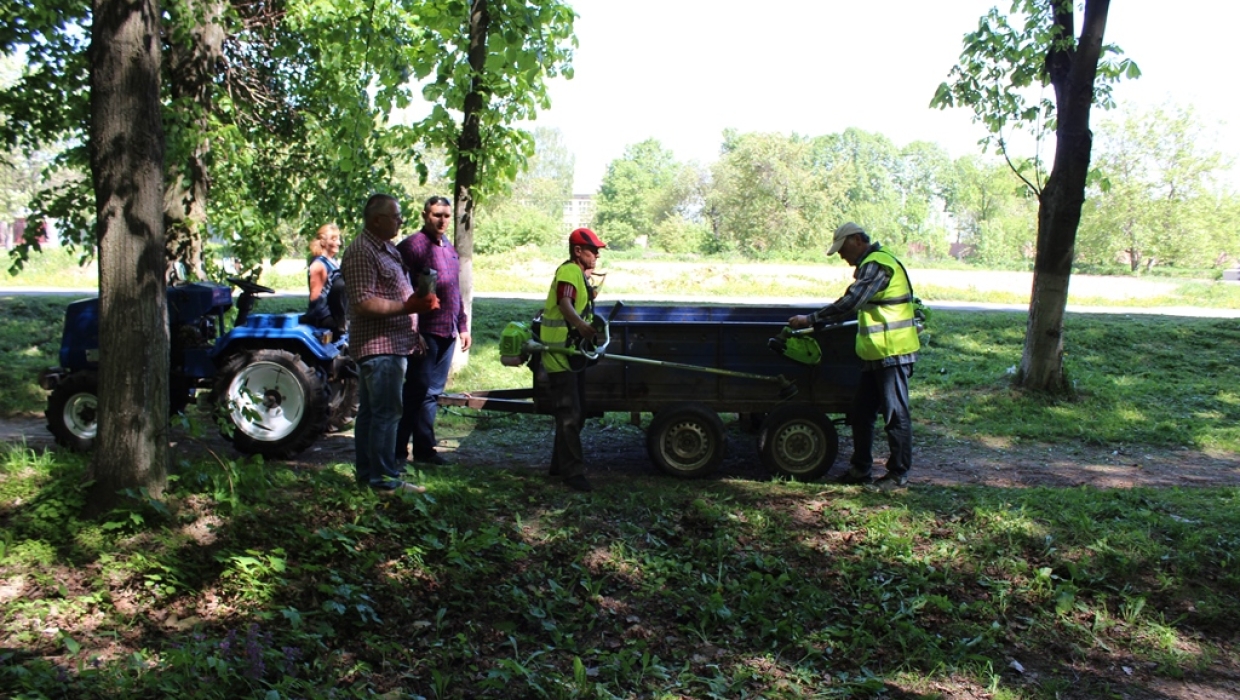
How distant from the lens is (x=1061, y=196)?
10.8m

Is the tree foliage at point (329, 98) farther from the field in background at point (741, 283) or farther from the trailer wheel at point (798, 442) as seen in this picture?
the field in background at point (741, 283)

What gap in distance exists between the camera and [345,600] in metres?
4.87

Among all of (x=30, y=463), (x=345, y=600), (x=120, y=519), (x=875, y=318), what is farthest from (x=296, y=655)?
(x=875, y=318)

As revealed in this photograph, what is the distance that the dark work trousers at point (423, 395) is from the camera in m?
7.07

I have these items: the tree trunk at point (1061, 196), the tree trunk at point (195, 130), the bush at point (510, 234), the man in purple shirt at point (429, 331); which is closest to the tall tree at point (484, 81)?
the tree trunk at point (195, 130)

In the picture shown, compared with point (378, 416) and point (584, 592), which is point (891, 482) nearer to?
point (584, 592)

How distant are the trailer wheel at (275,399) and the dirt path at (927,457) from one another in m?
0.24

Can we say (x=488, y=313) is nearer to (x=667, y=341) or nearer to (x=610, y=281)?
(x=667, y=341)

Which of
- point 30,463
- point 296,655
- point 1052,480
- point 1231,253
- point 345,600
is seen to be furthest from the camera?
point 1231,253

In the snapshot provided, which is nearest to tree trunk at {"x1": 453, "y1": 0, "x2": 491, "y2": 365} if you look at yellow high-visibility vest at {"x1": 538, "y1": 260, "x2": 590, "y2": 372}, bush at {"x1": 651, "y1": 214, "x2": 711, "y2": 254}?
yellow high-visibility vest at {"x1": 538, "y1": 260, "x2": 590, "y2": 372}

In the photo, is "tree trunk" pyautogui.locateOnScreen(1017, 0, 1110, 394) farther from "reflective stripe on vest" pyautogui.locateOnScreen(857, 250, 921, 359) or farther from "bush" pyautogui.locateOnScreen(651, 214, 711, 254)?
"bush" pyautogui.locateOnScreen(651, 214, 711, 254)

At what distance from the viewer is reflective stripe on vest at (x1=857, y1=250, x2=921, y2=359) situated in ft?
22.8

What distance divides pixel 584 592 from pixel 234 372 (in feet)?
11.8

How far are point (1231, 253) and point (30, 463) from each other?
187 ft
